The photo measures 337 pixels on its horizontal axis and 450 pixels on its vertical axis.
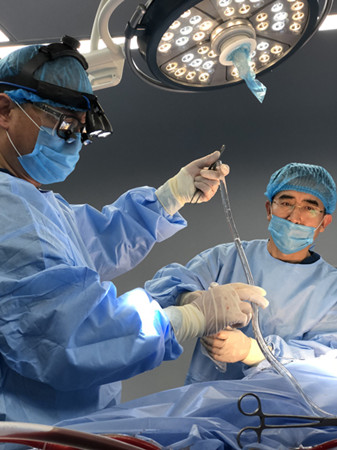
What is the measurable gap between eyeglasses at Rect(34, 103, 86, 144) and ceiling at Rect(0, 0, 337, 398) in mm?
1581

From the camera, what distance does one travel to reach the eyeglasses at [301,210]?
7.40ft

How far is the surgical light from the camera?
1.24 meters

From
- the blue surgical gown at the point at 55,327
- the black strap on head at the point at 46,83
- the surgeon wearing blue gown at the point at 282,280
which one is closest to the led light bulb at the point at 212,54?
the black strap on head at the point at 46,83

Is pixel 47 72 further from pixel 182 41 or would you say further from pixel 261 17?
pixel 261 17

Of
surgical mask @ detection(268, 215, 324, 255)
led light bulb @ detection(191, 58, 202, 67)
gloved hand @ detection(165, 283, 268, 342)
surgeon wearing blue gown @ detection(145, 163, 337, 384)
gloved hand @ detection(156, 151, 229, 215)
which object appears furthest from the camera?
surgical mask @ detection(268, 215, 324, 255)

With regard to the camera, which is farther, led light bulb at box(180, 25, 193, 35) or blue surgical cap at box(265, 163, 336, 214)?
blue surgical cap at box(265, 163, 336, 214)

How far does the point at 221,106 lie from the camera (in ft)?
10.9

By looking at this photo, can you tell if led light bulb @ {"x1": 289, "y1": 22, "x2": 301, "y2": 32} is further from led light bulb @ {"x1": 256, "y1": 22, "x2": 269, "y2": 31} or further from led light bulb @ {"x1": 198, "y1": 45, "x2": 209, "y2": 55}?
led light bulb @ {"x1": 198, "y1": 45, "x2": 209, "y2": 55}

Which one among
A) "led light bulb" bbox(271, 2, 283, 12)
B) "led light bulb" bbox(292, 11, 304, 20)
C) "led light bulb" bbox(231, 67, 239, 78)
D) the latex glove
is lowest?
the latex glove

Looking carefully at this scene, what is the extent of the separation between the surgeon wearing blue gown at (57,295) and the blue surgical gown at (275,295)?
0.34 meters

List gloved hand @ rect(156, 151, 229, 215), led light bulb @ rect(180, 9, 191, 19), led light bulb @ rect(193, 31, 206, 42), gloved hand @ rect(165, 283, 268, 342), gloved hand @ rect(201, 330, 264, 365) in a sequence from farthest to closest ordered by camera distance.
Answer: gloved hand @ rect(156, 151, 229, 215) < gloved hand @ rect(201, 330, 264, 365) < gloved hand @ rect(165, 283, 268, 342) < led light bulb @ rect(193, 31, 206, 42) < led light bulb @ rect(180, 9, 191, 19)

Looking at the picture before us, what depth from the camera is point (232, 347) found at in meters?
1.81

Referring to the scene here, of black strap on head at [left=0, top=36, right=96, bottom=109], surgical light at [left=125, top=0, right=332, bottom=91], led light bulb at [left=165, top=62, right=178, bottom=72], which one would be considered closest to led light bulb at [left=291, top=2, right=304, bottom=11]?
surgical light at [left=125, top=0, right=332, bottom=91]

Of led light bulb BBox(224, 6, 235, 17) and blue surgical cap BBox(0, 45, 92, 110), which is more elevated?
blue surgical cap BBox(0, 45, 92, 110)
